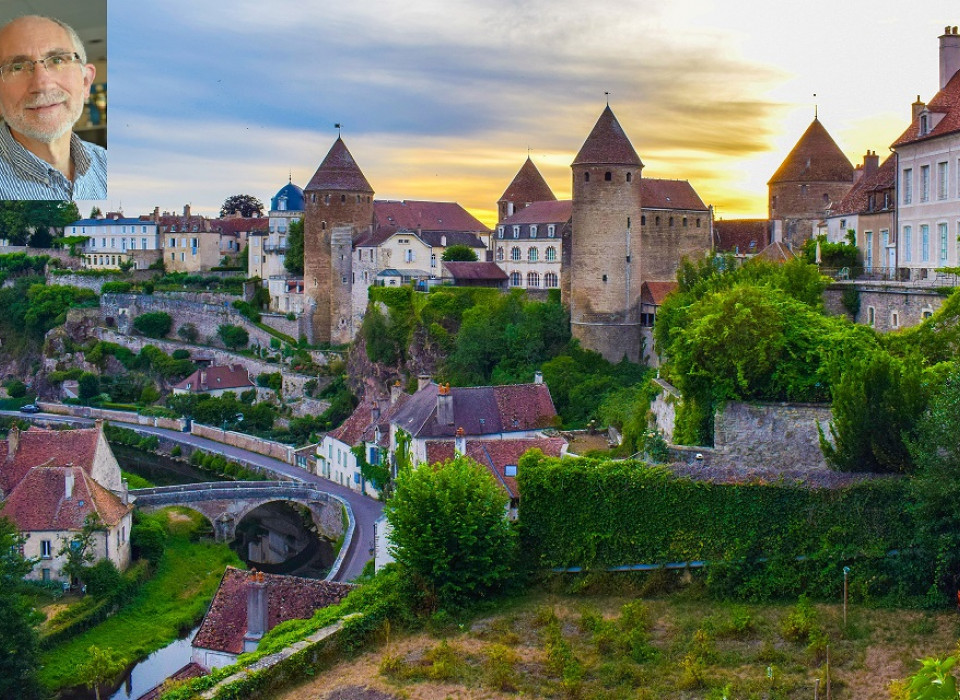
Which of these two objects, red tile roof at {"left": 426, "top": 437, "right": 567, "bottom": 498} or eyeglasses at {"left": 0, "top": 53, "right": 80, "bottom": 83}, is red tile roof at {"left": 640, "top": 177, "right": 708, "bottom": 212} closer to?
red tile roof at {"left": 426, "top": 437, "right": 567, "bottom": 498}

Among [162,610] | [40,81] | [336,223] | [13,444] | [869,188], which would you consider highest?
[336,223]

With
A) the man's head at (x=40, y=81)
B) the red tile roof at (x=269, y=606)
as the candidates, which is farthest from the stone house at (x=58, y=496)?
the man's head at (x=40, y=81)

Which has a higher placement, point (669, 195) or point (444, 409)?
point (669, 195)

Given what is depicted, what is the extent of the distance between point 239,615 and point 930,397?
14012mm

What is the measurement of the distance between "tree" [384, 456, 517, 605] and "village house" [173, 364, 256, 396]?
130 ft

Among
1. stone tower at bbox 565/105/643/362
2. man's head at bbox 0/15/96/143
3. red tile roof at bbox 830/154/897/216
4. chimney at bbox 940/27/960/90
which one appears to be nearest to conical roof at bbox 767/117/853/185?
stone tower at bbox 565/105/643/362

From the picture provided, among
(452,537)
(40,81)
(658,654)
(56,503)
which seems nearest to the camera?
(658,654)

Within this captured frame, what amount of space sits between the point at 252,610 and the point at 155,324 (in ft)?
166

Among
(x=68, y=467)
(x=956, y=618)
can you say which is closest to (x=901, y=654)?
(x=956, y=618)

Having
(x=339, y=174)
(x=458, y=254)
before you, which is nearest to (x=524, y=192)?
(x=458, y=254)

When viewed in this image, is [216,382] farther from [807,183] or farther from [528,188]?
[807,183]

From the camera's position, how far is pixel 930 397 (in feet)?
65.4

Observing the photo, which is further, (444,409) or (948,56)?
(444,409)

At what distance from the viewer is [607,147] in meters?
41.2
